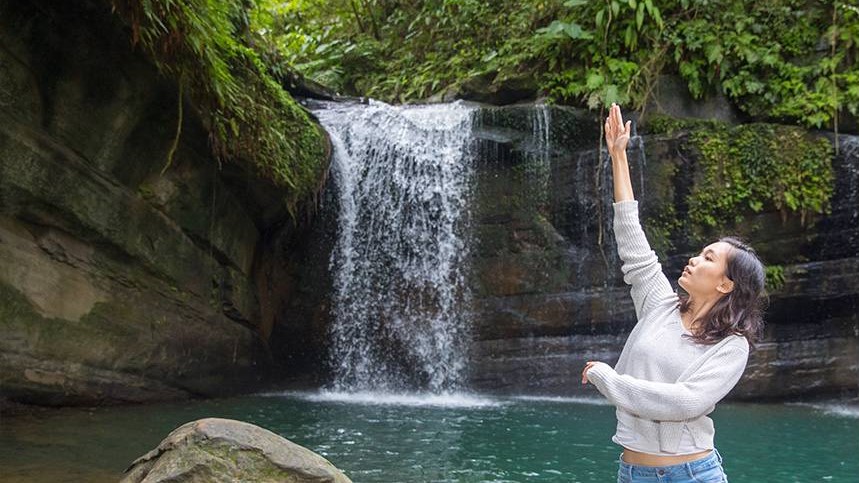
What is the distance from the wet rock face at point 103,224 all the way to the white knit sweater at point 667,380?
6.40m

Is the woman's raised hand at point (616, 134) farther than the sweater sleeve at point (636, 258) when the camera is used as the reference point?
Yes

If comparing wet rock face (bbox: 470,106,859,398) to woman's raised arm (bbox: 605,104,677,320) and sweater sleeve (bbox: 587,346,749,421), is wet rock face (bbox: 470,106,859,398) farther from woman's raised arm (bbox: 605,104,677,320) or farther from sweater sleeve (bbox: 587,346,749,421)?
sweater sleeve (bbox: 587,346,749,421)

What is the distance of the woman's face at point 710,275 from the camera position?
2.18m

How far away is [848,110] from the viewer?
9852 millimetres

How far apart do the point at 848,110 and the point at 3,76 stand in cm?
1045

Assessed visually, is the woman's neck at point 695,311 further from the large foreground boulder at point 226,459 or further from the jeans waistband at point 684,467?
the large foreground boulder at point 226,459

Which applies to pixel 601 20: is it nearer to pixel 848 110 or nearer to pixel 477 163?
pixel 477 163

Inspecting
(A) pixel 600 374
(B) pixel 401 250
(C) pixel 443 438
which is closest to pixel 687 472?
(A) pixel 600 374

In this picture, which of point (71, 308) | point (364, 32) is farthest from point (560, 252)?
point (364, 32)

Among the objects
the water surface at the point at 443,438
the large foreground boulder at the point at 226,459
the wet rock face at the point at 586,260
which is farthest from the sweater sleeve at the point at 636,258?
the wet rock face at the point at 586,260

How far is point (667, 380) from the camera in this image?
6.87 ft

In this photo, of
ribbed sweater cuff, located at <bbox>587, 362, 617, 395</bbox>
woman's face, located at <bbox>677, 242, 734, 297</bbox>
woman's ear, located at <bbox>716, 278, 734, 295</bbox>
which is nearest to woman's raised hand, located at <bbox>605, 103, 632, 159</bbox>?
woman's face, located at <bbox>677, 242, 734, 297</bbox>

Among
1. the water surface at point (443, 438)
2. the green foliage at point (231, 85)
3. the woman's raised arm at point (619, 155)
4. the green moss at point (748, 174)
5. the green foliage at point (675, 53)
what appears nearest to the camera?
the woman's raised arm at point (619, 155)

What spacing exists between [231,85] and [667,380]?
709cm
